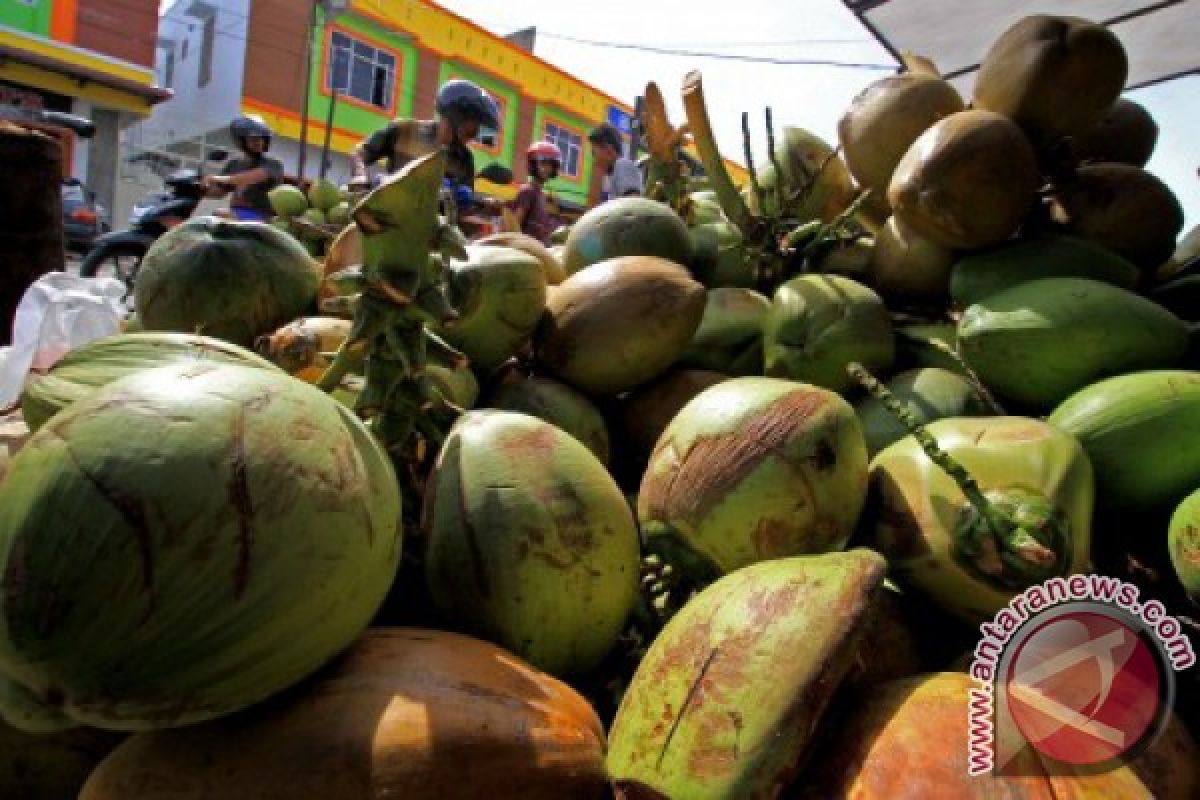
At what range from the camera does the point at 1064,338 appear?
1604 mm

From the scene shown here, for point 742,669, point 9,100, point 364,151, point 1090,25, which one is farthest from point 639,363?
point 9,100

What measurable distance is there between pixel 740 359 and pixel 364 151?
423 cm

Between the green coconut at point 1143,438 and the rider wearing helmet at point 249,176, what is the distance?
6.32 meters

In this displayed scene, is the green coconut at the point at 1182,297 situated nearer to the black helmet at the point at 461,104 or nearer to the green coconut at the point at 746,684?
the green coconut at the point at 746,684

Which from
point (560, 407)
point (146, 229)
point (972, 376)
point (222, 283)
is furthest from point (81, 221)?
point (972, 376)

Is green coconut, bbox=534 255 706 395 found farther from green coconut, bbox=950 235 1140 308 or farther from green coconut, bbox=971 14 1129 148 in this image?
green coconut, bbox=971 14 1129 148

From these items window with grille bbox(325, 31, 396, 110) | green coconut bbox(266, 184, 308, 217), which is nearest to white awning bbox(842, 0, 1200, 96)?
green coconut bbox(266, 184, 308, 217)

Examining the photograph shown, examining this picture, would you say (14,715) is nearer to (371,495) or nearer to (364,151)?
(371,495)

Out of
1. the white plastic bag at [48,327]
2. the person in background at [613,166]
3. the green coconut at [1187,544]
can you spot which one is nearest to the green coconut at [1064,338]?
the green coconut at [1187,544]

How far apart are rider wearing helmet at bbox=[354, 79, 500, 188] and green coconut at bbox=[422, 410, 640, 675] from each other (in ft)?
14.8

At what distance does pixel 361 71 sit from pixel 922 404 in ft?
77.8

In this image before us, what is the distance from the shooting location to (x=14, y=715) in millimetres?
854

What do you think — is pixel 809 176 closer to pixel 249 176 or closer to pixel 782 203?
pixel 782 203

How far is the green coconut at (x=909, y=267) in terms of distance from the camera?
6.76 feet
